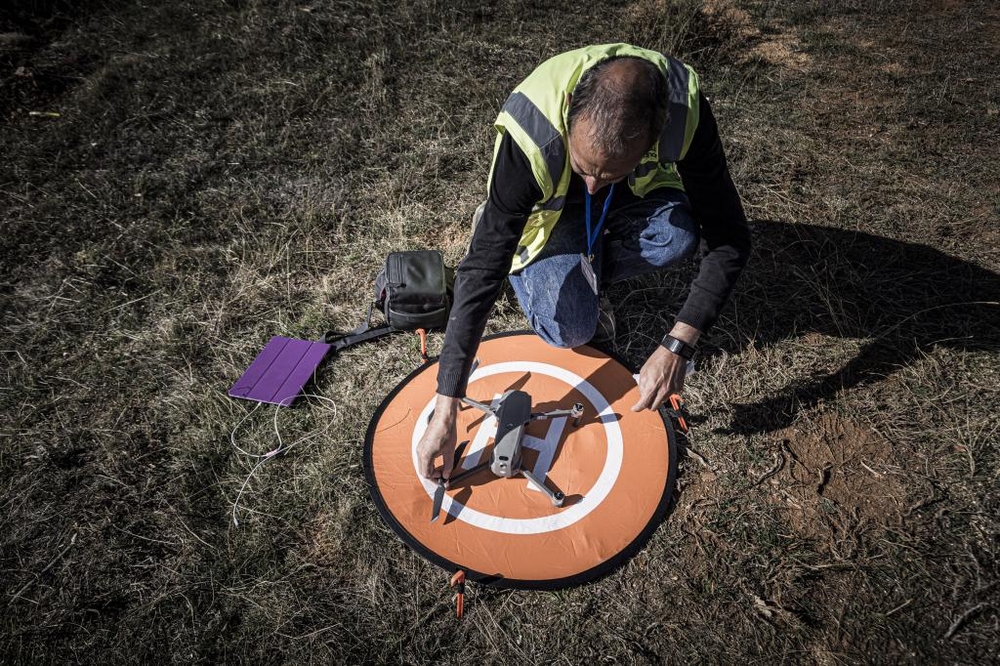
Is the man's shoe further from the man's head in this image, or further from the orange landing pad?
the man's head

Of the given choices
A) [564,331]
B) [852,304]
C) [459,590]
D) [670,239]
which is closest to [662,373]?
[564,331]

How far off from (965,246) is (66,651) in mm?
4974

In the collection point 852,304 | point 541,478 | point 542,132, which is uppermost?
point 542,132

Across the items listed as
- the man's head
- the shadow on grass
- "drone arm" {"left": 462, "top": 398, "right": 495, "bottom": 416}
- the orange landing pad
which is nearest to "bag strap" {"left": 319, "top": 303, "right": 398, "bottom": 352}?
the orange landing pad

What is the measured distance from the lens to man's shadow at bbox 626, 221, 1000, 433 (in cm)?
271

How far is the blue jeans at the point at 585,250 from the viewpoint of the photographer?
2.65 metres

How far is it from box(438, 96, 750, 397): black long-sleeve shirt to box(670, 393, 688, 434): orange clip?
1.55 feet

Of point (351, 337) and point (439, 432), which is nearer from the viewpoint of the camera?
point (439, 432)

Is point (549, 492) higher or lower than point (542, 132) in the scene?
lower

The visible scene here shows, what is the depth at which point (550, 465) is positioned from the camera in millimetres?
2422

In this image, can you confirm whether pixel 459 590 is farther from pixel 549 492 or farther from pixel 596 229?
pixel 596 229

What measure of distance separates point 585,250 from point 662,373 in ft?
2.75

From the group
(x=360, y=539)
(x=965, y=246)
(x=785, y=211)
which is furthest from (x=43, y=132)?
(x=965, y=246)

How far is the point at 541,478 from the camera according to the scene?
2.38 metres
